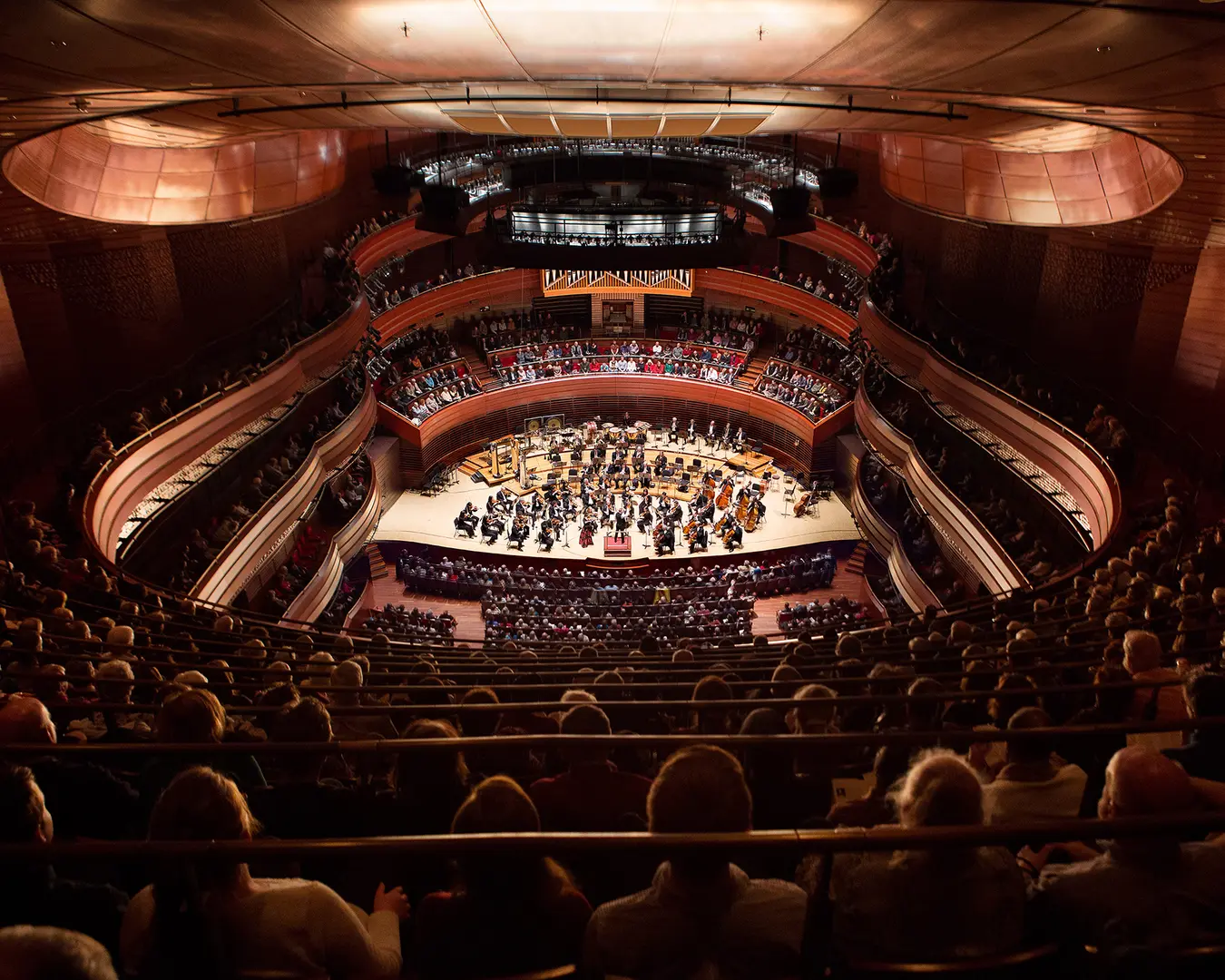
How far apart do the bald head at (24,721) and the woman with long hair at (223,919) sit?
1.36 meters

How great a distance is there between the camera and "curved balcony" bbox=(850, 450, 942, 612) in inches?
638

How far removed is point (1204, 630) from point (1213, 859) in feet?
14.6

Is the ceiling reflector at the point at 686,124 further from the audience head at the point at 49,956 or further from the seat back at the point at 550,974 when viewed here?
the audience head at the point at 49,956

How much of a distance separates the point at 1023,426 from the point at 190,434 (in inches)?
535

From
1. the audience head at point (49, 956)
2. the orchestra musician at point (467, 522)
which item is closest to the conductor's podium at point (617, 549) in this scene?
Result: the orchestra musician at point (467, 522)

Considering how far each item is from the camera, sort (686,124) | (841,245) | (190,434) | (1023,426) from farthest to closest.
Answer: (841,245), (190,434), (1023,426), (686,124)

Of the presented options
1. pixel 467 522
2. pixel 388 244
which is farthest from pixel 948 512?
pixel 388 244

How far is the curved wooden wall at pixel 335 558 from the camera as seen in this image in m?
16.3

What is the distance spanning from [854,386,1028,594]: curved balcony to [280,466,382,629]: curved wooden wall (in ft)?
37.7

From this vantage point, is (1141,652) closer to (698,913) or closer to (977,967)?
(977,967)

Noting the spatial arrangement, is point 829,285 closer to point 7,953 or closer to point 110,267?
point 110,267

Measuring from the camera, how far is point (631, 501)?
77.0 feet

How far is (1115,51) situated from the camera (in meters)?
4.43

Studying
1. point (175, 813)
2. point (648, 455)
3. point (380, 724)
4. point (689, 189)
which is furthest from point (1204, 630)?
point (648, 455)
